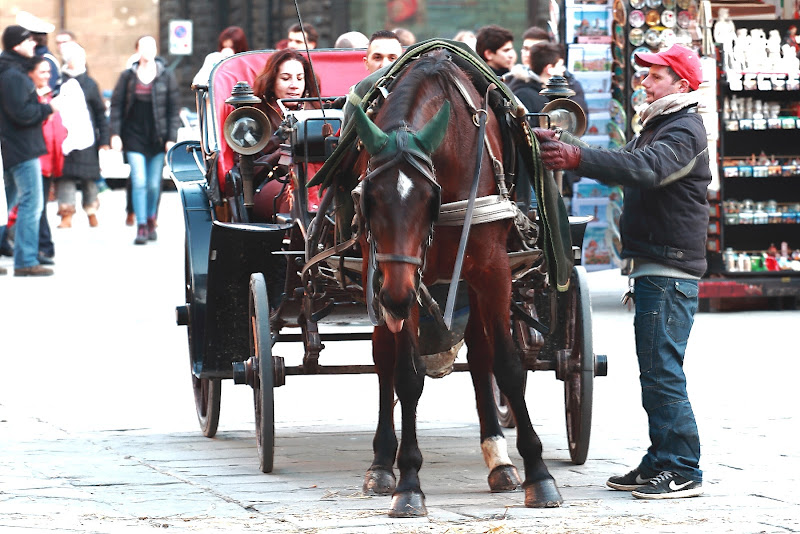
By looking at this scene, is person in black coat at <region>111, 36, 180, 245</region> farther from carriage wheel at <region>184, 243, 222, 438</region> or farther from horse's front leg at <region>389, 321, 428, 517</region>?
horse's front leg at <region>389, 321, 428, 517</region>

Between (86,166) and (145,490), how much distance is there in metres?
12.3

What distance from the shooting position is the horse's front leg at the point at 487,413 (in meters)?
5.96

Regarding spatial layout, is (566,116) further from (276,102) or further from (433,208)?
(276,102)

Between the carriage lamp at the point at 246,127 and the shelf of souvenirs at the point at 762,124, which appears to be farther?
the shelf of souvenirs at the point at 762,124

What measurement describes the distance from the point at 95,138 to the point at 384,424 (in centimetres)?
1236

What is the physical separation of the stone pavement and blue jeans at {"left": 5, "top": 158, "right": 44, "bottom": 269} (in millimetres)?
2483

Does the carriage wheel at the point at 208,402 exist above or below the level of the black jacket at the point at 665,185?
below

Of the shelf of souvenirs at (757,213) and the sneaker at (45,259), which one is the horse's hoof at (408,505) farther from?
the sneaker at (45,259)

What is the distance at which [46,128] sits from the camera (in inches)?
652

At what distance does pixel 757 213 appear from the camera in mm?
12414

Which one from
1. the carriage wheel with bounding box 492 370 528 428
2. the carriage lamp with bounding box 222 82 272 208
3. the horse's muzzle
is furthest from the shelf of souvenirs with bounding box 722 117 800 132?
the horse's muzzle

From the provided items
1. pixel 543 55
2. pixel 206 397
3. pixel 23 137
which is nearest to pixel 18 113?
pixel 23 137

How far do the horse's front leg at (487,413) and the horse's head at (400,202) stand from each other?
742 millimetres

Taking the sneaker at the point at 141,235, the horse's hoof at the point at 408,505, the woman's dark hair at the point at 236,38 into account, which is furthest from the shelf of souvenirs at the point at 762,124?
the sneaker at the point at 141,235
